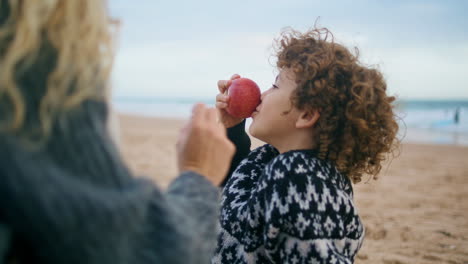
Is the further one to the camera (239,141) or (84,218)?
(239,141)

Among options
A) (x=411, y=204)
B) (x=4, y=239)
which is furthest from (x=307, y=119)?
(x=411, y=204)

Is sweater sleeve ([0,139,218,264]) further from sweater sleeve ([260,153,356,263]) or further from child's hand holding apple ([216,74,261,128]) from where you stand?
child's hand holding apple ([216,74,261,128])

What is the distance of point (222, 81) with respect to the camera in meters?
2.67

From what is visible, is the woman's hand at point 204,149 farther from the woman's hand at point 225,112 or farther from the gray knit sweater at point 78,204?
the woman's hand at point 225,112

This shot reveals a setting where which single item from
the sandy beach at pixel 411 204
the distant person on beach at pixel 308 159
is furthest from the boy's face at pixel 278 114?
the sandy beach at pixel 411 204

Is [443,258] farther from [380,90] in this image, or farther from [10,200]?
[10,200]

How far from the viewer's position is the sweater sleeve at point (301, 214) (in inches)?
66.9

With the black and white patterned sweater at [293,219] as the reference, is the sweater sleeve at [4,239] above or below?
above

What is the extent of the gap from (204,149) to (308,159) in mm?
812

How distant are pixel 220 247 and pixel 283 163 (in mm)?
585

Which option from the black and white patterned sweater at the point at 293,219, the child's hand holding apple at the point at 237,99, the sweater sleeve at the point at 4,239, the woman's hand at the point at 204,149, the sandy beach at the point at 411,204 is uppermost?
the child's hand holding apple at the point at 237,99

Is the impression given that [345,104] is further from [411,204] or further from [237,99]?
[411,204]

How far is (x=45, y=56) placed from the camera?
82 cm

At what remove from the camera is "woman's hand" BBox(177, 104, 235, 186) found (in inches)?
47.1
